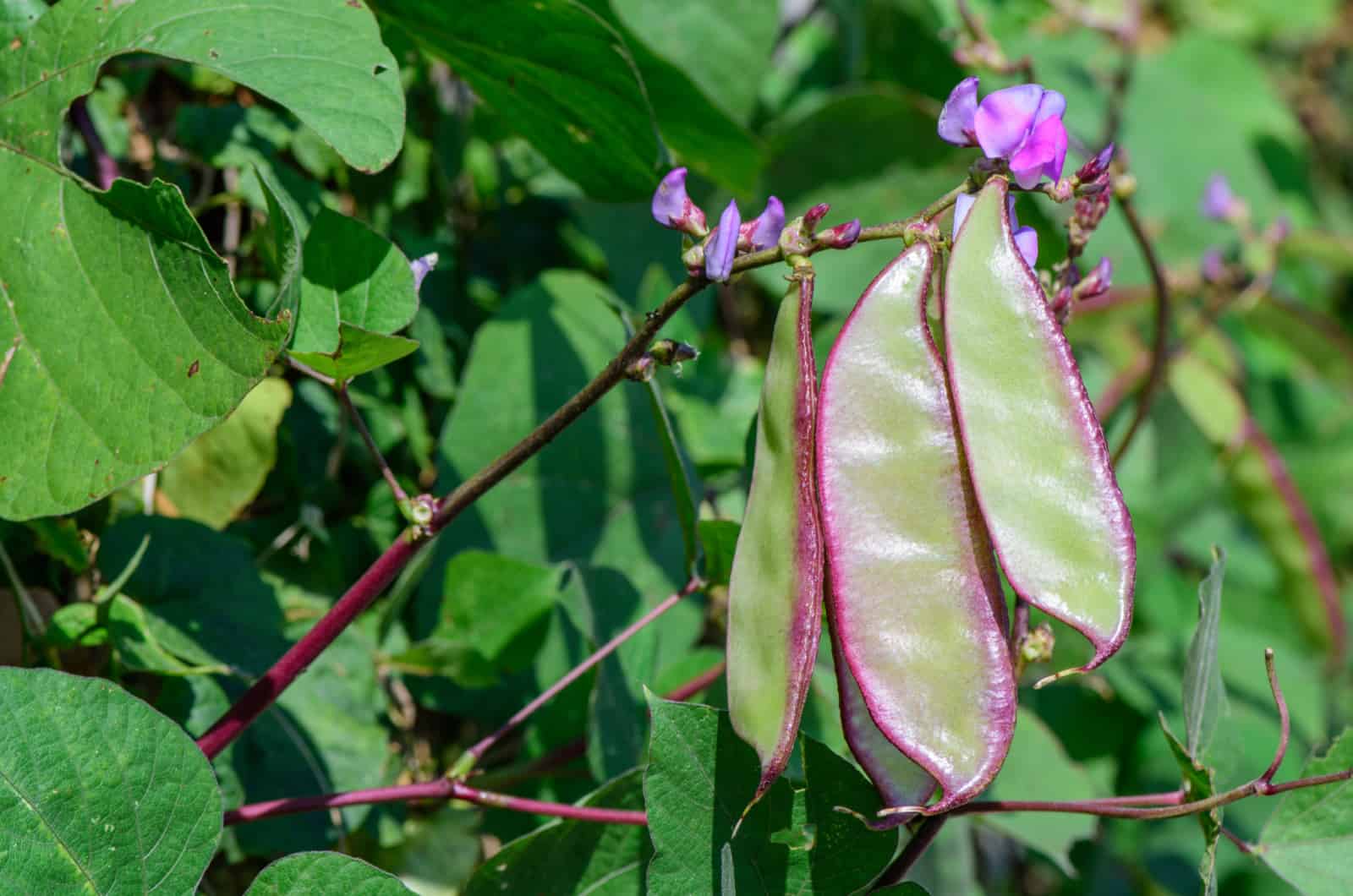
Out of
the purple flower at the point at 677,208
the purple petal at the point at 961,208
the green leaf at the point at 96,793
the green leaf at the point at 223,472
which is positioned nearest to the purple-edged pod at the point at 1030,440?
the purple petal at the point at 961,208

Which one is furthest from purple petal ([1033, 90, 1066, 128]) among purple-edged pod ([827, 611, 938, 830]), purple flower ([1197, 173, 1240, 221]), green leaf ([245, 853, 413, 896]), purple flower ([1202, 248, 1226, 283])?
purple flower ([1197, 173, 1240, 221])

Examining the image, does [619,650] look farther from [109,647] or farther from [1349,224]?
[1349,224]

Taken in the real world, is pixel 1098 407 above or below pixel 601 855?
below

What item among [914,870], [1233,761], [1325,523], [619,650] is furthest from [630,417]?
[1325,523]

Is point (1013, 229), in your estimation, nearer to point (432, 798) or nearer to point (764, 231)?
point (764, 231)

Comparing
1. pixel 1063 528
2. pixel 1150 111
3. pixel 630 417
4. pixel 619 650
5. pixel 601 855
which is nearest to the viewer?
pixel 1063 528

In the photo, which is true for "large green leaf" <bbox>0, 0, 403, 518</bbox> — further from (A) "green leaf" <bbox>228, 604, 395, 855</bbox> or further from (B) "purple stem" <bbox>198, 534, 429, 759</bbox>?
(A) "green leaf" <bbox>228, 604, 395, 855</bbox>
